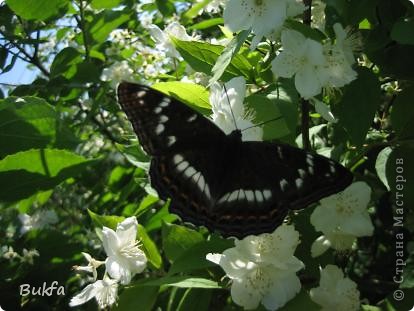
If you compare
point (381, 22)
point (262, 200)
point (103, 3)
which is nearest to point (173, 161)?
point (262, 200)

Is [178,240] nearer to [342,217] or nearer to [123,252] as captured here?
[123,252]

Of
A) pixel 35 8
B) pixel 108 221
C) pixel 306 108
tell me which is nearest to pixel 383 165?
pixel 306 108

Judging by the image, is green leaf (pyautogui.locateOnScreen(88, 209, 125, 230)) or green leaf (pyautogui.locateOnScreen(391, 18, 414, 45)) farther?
green leaf (pyautogui.locateOnScreen(88, 209, 125, 230))

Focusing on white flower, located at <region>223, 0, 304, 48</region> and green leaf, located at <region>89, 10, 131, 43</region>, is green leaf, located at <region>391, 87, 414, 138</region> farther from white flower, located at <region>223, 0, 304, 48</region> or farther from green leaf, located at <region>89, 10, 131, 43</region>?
green leaf, located at <region>89, 10, 131, 43</region>

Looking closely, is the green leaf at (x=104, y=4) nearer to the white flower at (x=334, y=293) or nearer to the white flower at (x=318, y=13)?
the white flower at (x=318, y=13)

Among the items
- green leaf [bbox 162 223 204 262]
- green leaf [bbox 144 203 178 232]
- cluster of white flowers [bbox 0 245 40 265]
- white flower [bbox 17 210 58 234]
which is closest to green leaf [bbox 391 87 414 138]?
green leaf [bbox 162 223 204 262]

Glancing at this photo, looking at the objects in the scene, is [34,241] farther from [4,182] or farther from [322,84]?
[322,84]
